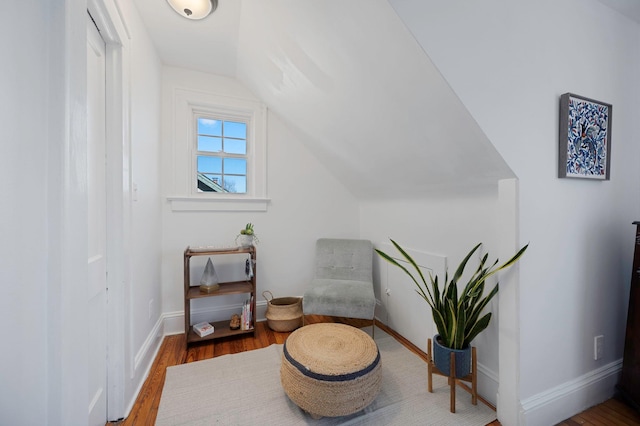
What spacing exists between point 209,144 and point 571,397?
323 centimetres

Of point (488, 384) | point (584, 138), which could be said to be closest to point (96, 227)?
point (488, 384)

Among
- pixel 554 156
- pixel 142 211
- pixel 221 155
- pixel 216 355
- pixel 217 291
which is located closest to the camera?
pixel 554 156

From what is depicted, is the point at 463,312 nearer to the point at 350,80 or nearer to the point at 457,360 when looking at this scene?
the point at 457,360

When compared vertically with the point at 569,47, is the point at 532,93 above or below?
below

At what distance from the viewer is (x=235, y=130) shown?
8.02 feet

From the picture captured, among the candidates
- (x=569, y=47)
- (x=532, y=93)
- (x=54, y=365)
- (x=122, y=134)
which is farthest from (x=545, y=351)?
(x=122, y=134)

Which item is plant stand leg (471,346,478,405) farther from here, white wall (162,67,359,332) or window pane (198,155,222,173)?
window pane (198,155,222,173)

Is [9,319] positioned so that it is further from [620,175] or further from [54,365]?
[620,175]

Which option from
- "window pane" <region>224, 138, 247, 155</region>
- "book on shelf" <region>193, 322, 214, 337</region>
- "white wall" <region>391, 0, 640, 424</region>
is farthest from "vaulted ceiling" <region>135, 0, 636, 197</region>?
"book on shelf" <region>193, 322, 214, 337</region>

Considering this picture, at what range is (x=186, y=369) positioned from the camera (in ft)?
5.41

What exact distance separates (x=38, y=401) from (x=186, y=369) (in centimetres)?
121

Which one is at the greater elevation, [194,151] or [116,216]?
[194,151]

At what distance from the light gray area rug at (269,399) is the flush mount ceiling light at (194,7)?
2358mm

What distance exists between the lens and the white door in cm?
110
